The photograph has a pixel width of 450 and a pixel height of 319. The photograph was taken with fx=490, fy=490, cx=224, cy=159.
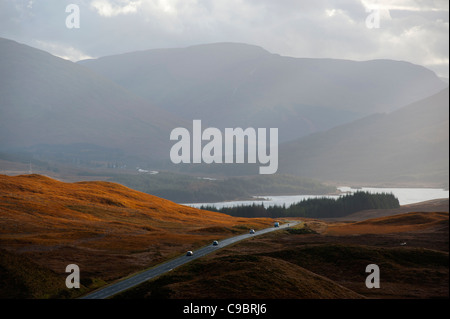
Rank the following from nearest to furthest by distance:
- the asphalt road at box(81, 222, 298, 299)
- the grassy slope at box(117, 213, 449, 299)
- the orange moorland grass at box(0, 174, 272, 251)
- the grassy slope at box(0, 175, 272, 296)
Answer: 1. the grassy slope at box(117, 213, 449, 299)
2. the asphalt road at box(81, 222, 298, 299)
3. the grassy slope at box(0, 175, 272, 296)
4. the orange moorland grass at box(0, 174, 272, 251)

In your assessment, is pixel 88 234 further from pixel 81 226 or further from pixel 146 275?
pixel 146 275

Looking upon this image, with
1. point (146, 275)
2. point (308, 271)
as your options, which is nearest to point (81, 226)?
point (146, 275)

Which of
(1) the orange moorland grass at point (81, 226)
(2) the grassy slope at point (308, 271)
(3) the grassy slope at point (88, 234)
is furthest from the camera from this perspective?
(1) the orange moorland grass at point (81, 226)

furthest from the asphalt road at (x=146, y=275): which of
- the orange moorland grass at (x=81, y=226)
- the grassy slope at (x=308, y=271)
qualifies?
the orange moorland grass at (x=81, y=226)

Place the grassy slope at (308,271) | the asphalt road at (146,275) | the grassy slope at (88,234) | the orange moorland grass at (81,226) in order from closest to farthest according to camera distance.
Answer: the grassy slope at (308,271) < the asphalt road at (146,275) < the grassy slope at (88,234) < the orange moorland grass at (81,226)

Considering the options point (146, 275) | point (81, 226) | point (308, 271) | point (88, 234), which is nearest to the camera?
point (146, 275)

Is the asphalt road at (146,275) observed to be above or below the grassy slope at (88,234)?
below

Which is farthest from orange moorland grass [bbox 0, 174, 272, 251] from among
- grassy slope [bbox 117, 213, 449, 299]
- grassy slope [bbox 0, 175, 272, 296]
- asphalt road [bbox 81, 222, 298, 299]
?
grassy slope [bbox 117, 213, 449, 299]

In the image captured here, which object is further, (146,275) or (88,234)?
(88,234)

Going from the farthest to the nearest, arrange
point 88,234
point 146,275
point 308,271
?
1. point 88,234
2. point 308,271
3. point 146,275

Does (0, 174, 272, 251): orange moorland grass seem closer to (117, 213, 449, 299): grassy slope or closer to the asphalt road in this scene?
the asphalt road

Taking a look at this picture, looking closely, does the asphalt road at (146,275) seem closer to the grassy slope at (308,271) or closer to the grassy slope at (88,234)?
the grassy slope at (308,271)
